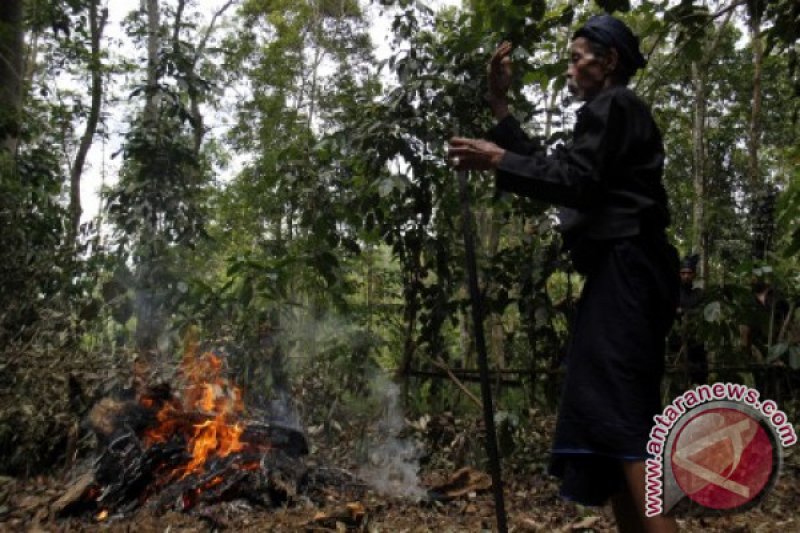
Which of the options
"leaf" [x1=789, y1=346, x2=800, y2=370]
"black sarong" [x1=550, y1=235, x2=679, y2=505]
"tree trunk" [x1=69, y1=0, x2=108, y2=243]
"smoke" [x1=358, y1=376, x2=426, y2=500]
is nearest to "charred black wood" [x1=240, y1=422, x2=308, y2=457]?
"smoke" [x1=358, y1=376, x2=426, y2=500]

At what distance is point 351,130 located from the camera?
13.7 feet

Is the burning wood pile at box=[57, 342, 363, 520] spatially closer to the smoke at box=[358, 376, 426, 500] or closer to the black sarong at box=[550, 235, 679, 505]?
the smoke at box=[358, 376, 426, 500]

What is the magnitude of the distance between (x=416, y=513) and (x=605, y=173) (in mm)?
2674

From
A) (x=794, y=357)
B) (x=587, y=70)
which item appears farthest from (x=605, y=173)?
(x=794, y=357)

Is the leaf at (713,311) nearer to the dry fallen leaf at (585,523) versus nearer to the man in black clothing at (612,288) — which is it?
the dry fallen leaf at (585,523)

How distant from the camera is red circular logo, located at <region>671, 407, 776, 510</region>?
1772 millimetres

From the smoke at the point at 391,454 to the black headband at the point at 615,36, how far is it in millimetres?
3091

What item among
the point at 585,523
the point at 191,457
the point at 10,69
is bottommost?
the point at 585,523

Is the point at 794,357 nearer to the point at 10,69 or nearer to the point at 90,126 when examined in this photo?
the point at 10,69

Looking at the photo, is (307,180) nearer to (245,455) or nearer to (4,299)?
(245,455)

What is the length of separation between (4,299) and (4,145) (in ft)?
5.29

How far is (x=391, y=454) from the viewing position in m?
4.66

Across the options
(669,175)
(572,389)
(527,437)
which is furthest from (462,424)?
(669,175)

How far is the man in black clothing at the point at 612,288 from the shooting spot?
164cm
